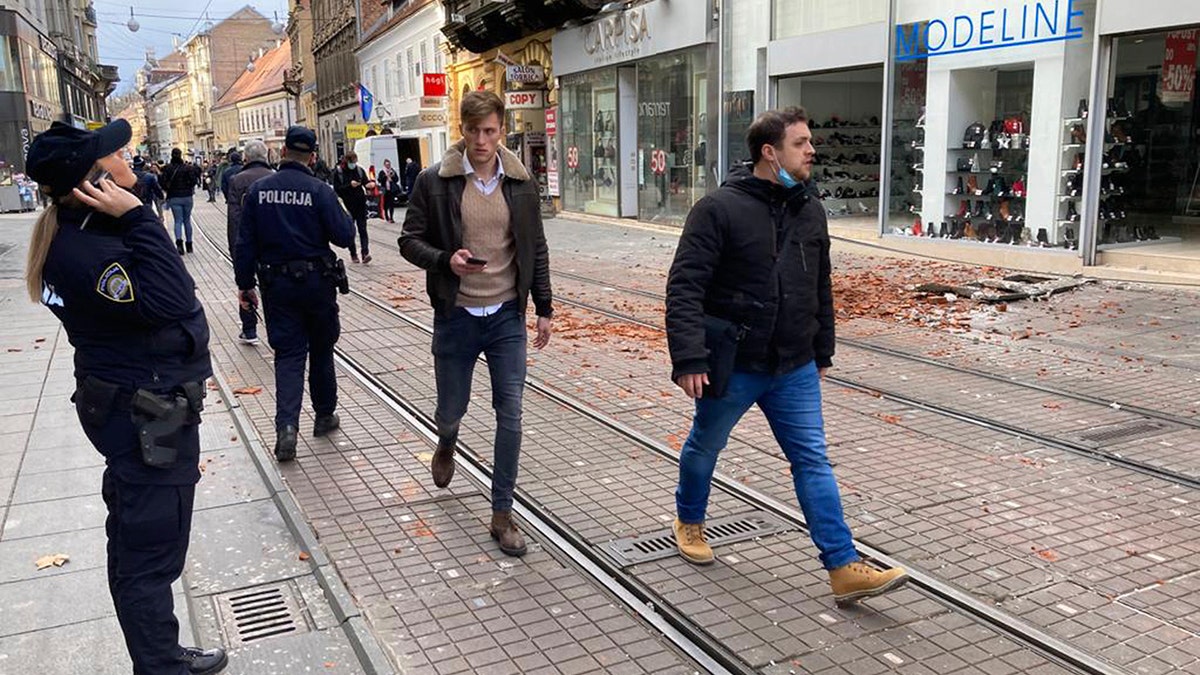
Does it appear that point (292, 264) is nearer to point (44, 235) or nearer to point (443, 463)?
point (443, 463)

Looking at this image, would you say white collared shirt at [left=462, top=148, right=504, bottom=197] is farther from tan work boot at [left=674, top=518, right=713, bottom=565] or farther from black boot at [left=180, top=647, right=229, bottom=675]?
black boot at [left=180, top=647, right=229, bottom=675]

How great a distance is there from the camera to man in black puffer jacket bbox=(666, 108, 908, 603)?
12.8 feet

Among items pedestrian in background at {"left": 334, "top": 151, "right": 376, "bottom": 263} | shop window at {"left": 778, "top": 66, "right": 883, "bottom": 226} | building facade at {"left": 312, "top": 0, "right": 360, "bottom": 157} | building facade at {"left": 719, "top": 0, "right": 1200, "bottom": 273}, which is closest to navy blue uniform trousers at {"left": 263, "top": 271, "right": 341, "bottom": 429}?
pedestrian in background at {"left": 334, "top": 151, "right": 376, "bottom": 263}

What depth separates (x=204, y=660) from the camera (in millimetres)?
3484

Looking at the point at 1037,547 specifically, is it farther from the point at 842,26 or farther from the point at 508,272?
the point at 842,26

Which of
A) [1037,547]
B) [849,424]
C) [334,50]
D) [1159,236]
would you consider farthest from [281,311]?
[334,50]

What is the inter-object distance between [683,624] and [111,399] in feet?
7.47

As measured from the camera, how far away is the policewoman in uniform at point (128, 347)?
2.87m

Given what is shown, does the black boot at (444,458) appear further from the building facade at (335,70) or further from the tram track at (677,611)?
the building facade at (335,70)

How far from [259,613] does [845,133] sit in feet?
58.4

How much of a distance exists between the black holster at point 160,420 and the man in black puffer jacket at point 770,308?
1.83 meters

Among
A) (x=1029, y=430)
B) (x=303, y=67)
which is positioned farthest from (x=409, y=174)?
(x=303, y=67)

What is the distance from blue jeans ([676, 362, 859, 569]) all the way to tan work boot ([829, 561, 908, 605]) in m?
0.04

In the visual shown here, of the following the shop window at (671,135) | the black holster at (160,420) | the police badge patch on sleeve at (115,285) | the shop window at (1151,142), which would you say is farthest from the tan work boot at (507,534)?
the shop window at (671,135)
